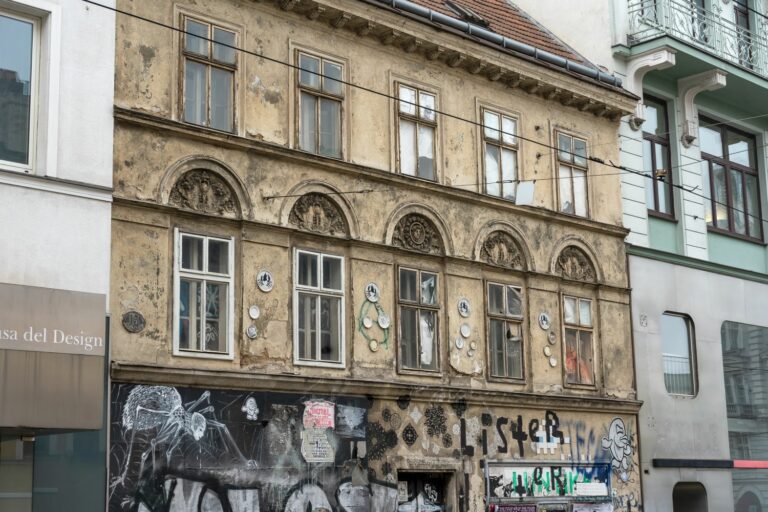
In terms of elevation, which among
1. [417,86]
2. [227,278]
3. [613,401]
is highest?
[417,86]

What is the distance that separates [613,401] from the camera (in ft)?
73.4

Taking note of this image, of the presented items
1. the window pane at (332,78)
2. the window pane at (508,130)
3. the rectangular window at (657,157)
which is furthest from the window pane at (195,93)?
the rectangular window at (657,157)

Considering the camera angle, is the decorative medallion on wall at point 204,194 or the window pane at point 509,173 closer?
the decorative medallion on wall at point 204,194

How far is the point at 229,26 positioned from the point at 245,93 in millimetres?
997

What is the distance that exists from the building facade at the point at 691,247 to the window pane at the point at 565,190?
1.66 meters

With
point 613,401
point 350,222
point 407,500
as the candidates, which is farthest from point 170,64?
point 613,401

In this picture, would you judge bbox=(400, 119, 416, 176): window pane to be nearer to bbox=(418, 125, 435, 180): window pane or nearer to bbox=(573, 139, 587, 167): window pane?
bbox=(418, 125, 435, 180): window pane

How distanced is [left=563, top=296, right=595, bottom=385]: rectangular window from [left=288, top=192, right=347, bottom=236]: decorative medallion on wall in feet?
18.0

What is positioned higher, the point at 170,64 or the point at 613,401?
the point at 170,64

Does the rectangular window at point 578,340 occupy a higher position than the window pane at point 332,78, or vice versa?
the window pane at point 332,78

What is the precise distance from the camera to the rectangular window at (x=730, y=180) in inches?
1038

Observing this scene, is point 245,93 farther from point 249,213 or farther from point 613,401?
point 613,401

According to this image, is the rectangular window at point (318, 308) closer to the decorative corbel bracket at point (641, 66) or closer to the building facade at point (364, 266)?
the building facade at point (364, 266)

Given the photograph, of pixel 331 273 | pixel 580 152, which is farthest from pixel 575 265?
pixel 331 273
